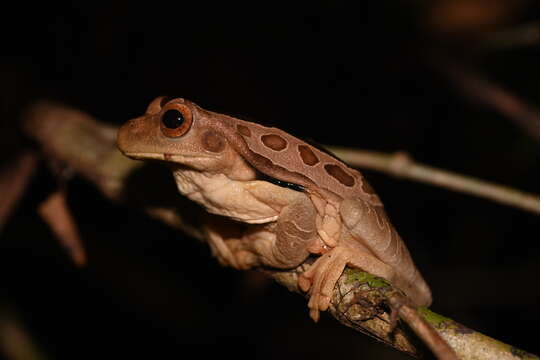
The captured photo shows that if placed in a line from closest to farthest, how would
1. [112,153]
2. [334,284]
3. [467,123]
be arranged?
[334,284]
[112,153]
[467,123]

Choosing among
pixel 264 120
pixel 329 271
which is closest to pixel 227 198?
pixel 329 271

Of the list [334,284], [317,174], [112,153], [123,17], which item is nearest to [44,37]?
[123,17]

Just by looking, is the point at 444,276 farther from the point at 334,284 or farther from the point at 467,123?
the point at 334,284

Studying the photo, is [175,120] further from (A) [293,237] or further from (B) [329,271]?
(B) [329,271]

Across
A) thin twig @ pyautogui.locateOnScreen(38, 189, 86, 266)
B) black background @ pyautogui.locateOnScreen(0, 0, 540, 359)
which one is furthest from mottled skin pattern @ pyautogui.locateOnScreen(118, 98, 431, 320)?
black background @ pyautogui.locateOnScreen(0, 0, 540, 359)

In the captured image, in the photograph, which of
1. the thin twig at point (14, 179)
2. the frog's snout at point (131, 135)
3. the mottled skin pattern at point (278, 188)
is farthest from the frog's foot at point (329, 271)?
the thin twig at point (14, 179)

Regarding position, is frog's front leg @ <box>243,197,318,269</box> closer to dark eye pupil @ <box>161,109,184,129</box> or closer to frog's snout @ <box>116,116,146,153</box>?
dark eye pupil @ <box>161,109,184,129</box>
